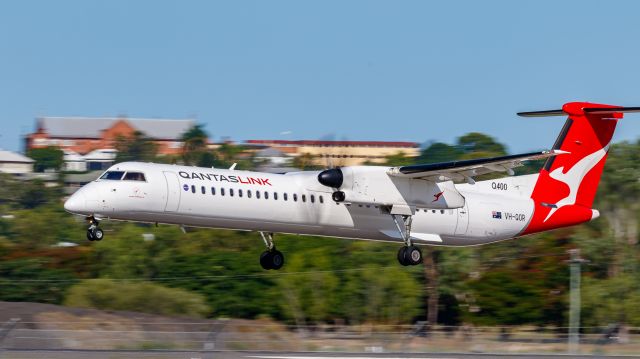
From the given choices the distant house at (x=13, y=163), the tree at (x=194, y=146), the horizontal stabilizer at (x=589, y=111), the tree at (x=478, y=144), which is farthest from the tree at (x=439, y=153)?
the horizontal stabilizer at (x=589, y=111)

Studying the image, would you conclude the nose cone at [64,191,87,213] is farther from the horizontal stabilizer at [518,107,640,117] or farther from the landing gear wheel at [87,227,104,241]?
the horizontal stabilizer at [518,107,640,117]

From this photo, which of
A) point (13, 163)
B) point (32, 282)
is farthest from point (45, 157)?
point (32, 282)

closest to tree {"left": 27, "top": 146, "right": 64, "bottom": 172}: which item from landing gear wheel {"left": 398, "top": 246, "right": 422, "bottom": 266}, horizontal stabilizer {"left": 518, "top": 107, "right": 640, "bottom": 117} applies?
horizontal stabilizer {"left": 518, "top": 107, "right": 640, "bottom": 117}

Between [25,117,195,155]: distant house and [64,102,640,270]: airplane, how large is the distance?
112 metres

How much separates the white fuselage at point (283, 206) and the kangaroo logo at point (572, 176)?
84 centimetres

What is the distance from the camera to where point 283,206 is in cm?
2255

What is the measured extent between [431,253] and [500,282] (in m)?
4.58

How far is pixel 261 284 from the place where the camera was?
47219mm

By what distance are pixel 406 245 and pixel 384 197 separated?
4.53 ft

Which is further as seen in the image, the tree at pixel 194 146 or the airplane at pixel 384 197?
the tree at pixel 194 146

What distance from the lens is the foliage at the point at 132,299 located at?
4103 centimetres

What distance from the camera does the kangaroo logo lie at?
86.2 feet

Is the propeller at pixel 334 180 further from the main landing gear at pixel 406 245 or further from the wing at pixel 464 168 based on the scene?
the main landing gear at pixel 406 245

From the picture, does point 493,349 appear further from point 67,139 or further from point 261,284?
point 67,139
